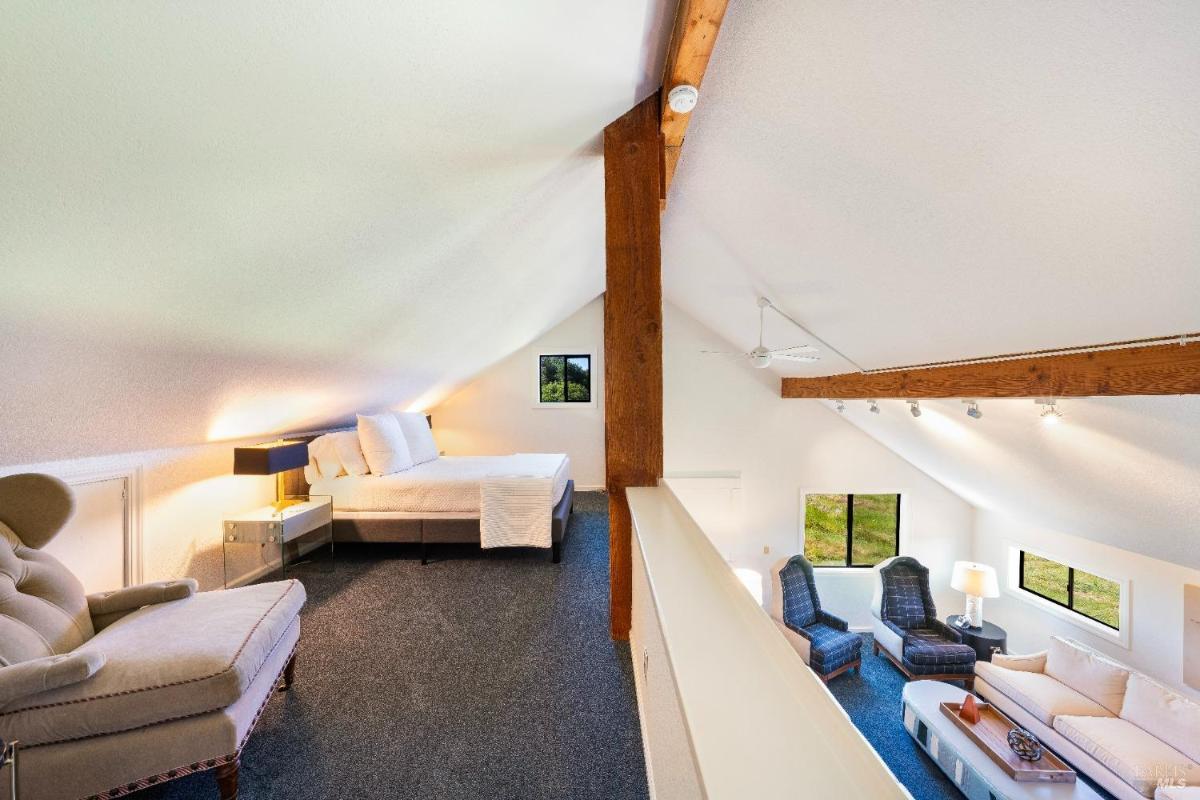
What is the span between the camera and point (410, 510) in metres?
3.54

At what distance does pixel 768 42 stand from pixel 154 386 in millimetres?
2849

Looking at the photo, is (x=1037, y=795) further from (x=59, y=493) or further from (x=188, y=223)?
(x=59, y=493)

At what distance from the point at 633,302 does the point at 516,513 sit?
2.08 m

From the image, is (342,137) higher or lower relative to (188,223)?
higher

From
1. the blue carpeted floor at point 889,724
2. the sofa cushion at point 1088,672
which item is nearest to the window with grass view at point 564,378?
the blue carpeted floor at point 889,724

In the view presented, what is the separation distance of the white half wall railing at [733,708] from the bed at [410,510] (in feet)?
7.84

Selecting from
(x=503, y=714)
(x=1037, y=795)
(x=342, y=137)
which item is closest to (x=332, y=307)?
(x=342, y=137)

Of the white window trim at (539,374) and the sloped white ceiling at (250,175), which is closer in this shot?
the sloped white ceiling at (250,175)

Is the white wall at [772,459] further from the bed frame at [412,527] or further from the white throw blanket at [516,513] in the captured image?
the bed frame at [412,527]

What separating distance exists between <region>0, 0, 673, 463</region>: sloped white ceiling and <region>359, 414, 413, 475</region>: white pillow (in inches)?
46.7

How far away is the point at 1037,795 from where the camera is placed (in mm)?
2939

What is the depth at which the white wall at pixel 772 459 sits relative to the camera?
6305mm

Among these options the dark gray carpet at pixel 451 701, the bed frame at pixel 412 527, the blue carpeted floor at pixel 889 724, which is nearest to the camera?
the dark gray carpet at pixel 451 701

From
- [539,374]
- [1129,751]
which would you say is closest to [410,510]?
[539,374]
